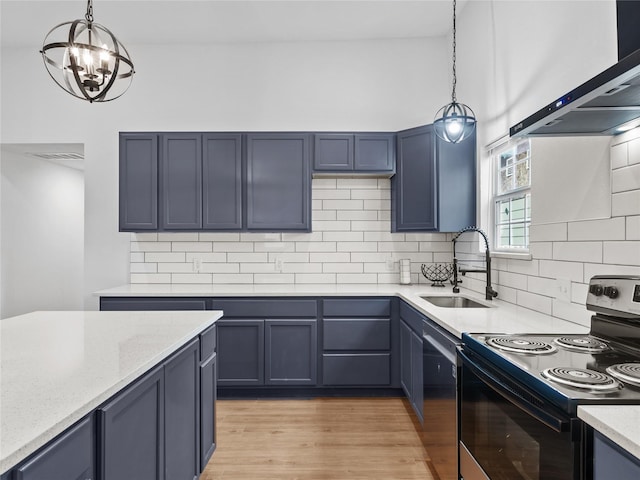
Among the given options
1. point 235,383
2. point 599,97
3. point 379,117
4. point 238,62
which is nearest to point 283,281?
point 235,383

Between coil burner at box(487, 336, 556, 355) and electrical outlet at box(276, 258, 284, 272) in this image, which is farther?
electrical outlet at box(276, 258, 284, 272)

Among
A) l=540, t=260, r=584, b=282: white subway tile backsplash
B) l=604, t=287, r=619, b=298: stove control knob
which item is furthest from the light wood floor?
l=604, t=287, r=619, b=298: stove control knob

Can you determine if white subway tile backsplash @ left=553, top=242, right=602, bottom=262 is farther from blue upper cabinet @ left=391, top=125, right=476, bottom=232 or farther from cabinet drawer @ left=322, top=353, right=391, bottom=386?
cabinet drawer @ left=322, top=353, right=391, bottom=386

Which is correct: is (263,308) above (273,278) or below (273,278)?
below

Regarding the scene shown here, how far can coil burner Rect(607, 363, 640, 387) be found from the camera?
1.07 m

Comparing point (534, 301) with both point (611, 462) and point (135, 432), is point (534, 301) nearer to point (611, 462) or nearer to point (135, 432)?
point (611, 462)

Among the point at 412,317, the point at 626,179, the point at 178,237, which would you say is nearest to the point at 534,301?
the point at 412,317

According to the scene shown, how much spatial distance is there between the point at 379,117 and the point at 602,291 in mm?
2762

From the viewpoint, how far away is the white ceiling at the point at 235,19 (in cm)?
327

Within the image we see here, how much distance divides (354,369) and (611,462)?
2476mm

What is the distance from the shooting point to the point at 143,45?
12.7ft

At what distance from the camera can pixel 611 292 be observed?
1.48 metres

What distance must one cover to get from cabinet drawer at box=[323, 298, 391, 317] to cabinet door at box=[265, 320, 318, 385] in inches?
7.3

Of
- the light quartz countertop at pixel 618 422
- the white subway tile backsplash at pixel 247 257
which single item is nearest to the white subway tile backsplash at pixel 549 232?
the light quartz countertop at pixel 618 422
